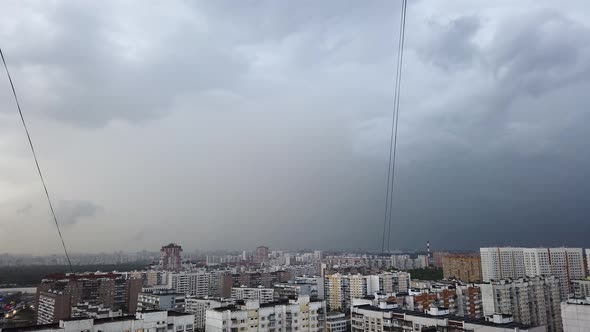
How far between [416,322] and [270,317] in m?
3.27

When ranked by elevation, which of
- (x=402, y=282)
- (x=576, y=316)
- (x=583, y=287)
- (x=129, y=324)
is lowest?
(x=402, y=282)

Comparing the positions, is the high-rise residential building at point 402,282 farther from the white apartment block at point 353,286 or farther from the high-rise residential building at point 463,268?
the high-rise residential building at point 463,268

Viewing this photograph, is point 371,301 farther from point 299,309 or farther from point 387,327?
point 299,309

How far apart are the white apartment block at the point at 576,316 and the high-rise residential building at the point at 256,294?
1176 centimetres

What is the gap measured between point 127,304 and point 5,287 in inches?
895

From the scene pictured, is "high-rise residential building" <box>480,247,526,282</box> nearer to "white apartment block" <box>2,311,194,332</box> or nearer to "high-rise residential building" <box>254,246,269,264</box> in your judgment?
"white apartment block" <box>2,311,194,332</box>

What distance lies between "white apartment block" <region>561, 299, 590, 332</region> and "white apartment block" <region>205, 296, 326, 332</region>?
5.30 m

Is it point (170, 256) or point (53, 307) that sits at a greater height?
point (170, 256)

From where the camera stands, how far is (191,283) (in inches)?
946

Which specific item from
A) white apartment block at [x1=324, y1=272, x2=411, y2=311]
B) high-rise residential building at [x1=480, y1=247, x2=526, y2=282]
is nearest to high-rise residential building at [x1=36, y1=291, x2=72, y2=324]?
white apartment block at [x1=324, y1=272, x2=411, y2=311]

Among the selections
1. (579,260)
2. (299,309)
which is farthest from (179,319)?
(579,260)

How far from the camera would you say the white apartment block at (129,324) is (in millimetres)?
6789

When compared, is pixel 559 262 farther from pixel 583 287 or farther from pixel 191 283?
pixel 191 283

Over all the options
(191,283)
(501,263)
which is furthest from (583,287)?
(191,283)
